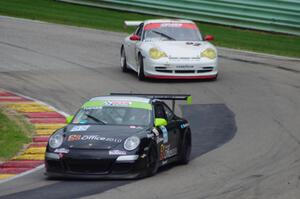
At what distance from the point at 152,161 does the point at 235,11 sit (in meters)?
20.6

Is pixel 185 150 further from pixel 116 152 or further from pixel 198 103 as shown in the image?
pixel 198 103

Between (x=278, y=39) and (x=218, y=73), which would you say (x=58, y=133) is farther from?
(x=278, y=39)

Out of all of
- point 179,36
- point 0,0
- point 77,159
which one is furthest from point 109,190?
point 0,0

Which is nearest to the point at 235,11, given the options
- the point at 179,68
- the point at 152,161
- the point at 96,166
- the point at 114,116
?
the point at 179,68

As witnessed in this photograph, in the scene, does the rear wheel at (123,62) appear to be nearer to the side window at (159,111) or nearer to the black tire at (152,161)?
the side window at (159,111)

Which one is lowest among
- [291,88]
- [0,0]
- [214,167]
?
[0,0]

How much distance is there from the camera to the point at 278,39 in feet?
102

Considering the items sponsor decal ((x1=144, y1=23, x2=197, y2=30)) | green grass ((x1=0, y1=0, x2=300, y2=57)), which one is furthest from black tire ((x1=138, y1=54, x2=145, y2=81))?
green grass ((x1=0, y1=0, x2=300, y2=57))

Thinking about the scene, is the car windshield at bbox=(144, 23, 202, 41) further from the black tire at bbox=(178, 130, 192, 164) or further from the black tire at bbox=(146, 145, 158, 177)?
the black tire at bbox=(146, 145, 158, 177)

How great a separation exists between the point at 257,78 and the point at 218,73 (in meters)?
1.28

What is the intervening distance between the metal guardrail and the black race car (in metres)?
17.5

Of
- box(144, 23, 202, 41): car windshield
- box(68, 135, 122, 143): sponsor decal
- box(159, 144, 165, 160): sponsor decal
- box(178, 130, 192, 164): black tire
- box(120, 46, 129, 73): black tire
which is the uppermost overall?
box(68, 135, 122, 143): sponsor decal

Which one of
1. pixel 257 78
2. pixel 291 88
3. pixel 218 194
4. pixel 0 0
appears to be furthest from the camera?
pixel 0 0

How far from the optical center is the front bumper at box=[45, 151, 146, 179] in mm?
12523
